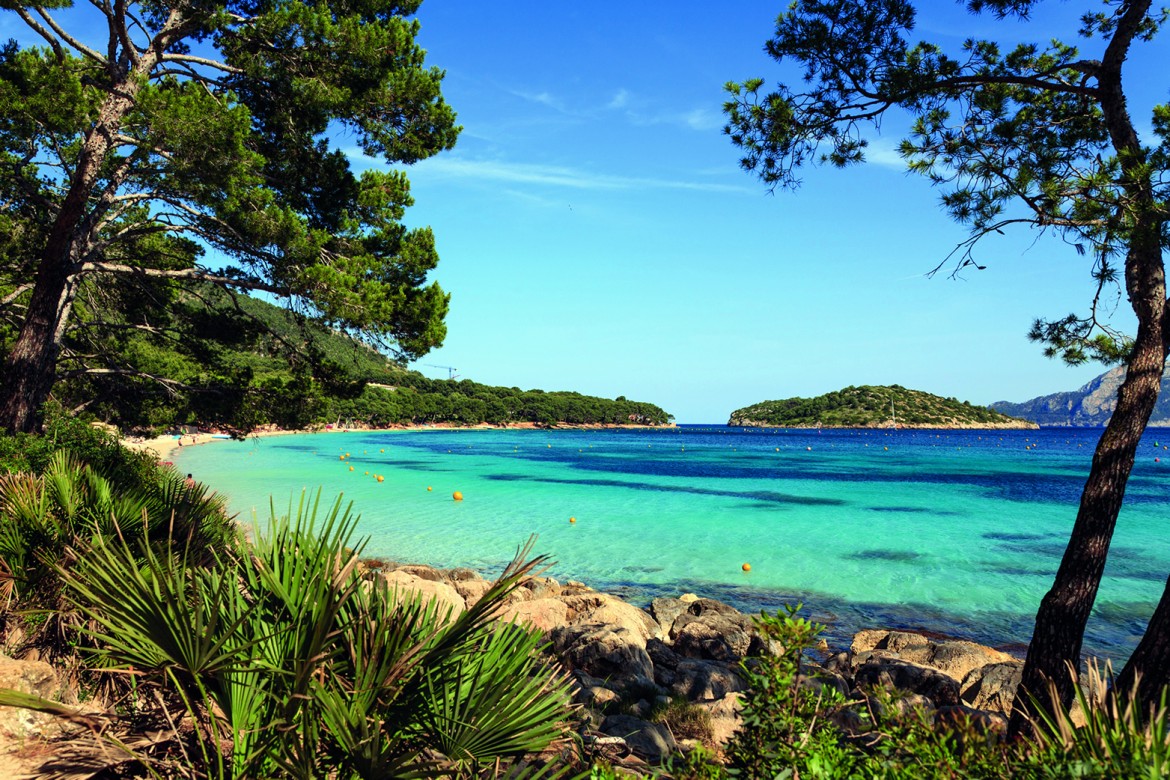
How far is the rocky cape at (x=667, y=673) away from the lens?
4270 millimetres

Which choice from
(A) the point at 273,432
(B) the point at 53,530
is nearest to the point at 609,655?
(B) the point at 53,530

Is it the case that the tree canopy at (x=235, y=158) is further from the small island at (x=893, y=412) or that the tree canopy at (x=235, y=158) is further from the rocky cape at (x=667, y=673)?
the small island at (x=893, y=412)

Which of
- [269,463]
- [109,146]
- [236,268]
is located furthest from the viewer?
[269,463]

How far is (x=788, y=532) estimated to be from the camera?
2177 centimetres

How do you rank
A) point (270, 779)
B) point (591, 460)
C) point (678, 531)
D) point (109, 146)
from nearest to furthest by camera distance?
1. point (270, 779)
2. point (109, 146)
3. point (678, 531)
4. point (591, 460)

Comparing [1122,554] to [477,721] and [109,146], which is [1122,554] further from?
[109,146]

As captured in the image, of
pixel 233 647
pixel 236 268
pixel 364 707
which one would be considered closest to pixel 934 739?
pixel 364 707

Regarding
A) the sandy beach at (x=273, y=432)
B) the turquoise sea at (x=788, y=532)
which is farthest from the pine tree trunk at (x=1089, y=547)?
the sandy beach at (x=273, y=432)

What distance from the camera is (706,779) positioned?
7.33 ft

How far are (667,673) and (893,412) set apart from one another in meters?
170

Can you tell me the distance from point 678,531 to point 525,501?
951 centimetres

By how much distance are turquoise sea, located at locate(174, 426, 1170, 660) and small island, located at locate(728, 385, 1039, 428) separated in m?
122

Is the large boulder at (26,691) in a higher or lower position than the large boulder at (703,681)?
higher

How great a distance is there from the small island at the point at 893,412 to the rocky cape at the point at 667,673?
16342cm
